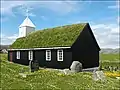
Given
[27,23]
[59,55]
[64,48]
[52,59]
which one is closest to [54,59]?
[52,59]

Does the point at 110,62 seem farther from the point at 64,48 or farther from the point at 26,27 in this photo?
the point at 64,48

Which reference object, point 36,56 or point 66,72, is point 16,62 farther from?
point 66,72

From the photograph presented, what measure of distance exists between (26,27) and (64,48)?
26.8 m

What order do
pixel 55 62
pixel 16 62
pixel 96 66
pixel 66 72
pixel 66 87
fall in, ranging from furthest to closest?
1. pixel 16 62
2. pixel 96 66
3. pixel 55 62
4. pixel 66 72
5. pixel 66 87

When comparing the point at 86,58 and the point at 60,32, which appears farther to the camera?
the point at 60,32

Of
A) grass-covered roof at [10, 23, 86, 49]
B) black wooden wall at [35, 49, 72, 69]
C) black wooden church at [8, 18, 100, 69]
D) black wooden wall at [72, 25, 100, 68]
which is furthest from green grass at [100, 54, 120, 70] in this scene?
black wooden wall at [35, 49, 72, 69]

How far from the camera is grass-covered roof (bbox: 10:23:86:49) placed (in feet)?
132

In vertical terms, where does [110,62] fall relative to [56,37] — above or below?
below

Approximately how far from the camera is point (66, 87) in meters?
21.3

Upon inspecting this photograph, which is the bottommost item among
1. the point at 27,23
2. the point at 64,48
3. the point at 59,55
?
the point at 59,55

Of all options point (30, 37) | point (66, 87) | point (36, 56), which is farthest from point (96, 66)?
point (66, 87)

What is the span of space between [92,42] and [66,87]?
75.2 feet

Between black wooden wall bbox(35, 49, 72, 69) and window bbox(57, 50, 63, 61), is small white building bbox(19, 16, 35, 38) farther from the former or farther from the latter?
window bbox(57, 50, 63, 61)

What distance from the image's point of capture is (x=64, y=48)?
3900 cm
